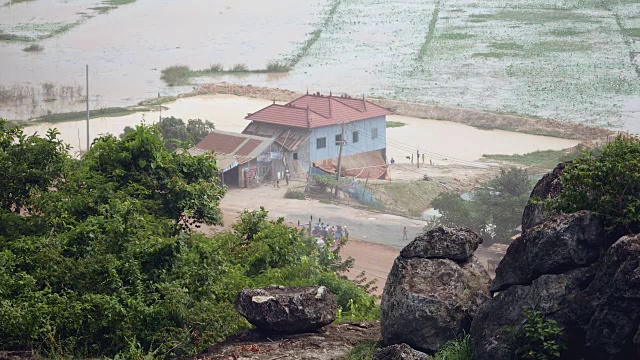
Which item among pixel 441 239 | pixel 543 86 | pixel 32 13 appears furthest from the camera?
pixel 32 13

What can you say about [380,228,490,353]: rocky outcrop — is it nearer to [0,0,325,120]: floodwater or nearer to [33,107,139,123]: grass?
[33,107,139,123]: grass

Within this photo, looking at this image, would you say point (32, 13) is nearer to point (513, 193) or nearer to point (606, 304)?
point (513, 193)

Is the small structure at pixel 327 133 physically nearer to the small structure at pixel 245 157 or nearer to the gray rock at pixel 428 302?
the small structure at pixel 245 157

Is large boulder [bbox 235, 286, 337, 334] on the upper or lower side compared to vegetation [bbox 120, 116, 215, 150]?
upper

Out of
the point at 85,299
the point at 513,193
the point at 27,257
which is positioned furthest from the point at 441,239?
the point at 513,193

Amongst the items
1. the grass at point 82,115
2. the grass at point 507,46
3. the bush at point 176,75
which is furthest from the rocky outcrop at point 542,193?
the grass at point 507,46

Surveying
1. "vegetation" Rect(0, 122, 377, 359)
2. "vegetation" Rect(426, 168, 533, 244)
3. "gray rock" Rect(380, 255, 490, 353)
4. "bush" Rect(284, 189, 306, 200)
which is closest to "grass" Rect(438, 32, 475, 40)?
"vegetation" Rect(426, 168, 533, 244)

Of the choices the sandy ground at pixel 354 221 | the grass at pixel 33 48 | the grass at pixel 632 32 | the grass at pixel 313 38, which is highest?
the grass at pixel 632 32
